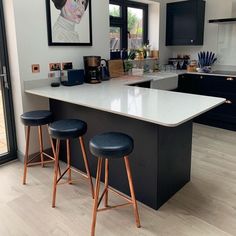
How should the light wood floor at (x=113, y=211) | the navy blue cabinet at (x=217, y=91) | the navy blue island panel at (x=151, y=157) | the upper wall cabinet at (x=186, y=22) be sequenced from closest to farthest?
the light wood floor at (x=113, y=211) → the navy blue island panel at (x=151, y=157) → the navy blue cabinet at (x=217, y=91) → the upper wall cabinet at (x=186, y=22)

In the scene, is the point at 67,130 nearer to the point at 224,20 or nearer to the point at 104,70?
the point at 104,70

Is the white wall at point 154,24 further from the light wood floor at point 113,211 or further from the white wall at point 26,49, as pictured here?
the light wood floor at point 113,211

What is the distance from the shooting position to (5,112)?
9.68 feet

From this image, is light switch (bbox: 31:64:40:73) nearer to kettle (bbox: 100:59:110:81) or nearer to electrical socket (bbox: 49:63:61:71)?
electrical socket (bbox: 49:63:61:71)

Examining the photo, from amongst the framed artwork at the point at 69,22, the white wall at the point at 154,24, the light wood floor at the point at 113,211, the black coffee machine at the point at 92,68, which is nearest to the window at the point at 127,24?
the white wall at the point at 154,24

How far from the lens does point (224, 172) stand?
279 centimetres

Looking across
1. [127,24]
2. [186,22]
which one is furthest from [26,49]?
[186,22]

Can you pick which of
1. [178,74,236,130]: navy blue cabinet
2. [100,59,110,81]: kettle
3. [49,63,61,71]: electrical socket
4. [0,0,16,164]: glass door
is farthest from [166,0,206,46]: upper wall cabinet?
[0,0,16,164]: glass door

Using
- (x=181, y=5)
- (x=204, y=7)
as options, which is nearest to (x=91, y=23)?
(x=181, y=5)

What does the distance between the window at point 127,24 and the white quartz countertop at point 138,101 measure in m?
1.54

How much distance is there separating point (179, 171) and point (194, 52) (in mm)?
3143

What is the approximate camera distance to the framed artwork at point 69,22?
2885 mm

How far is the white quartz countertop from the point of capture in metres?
1.75

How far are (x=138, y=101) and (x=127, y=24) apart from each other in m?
2.63
